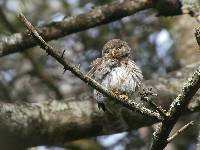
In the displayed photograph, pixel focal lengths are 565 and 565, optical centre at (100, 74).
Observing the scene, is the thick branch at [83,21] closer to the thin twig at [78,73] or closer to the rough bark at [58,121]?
the rough bark at [58,121]

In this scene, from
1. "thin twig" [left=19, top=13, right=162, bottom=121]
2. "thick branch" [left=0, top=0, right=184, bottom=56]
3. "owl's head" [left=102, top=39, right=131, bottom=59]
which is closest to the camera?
"thin twig" [left=19, top=13, right=162, bottom=121]

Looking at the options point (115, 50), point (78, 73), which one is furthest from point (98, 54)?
point (78, 73)

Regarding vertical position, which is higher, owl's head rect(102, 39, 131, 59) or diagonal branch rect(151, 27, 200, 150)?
owl's head rect(102, 39, 131, 59)

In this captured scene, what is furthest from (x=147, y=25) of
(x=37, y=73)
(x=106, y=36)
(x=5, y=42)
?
(x=5, y=42)

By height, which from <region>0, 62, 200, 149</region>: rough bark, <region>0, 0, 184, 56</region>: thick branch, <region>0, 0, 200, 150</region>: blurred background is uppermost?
<region>0, 0, 200, 150</region>: blurred background

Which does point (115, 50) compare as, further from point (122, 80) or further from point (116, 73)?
point (122, 80)

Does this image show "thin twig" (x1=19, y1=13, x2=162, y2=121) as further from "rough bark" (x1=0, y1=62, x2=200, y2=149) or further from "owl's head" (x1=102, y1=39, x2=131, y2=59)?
"rough bark" (x1=0, y1=62, x2=200, y2=149)

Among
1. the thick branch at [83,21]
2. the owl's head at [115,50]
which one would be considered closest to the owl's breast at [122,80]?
the owl's head at [115,50]

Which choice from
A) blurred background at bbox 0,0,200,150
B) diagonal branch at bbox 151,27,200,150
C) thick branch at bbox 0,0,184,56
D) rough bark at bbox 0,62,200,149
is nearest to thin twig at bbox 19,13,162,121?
diagonal branch at bbox 151,27,200,150
